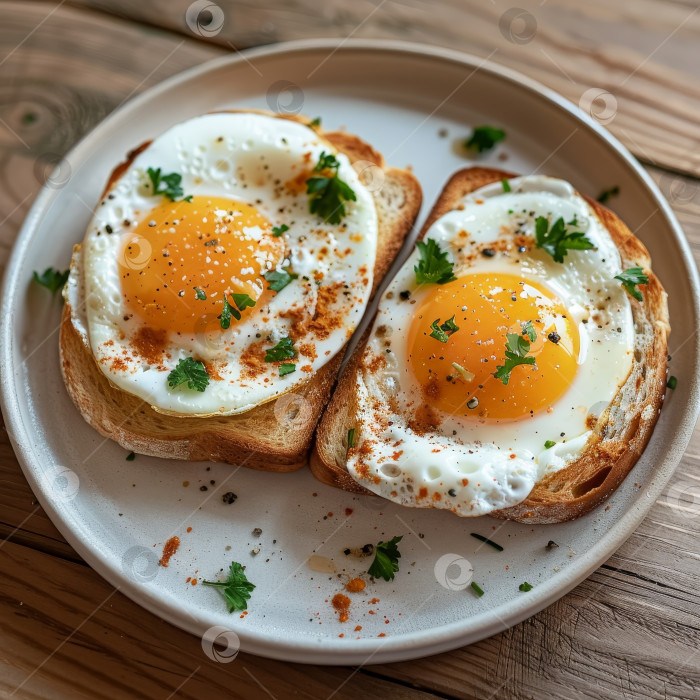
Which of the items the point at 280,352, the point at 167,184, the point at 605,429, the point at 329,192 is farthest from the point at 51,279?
the point at 605,429

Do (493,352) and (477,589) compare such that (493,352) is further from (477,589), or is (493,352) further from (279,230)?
(279,230)

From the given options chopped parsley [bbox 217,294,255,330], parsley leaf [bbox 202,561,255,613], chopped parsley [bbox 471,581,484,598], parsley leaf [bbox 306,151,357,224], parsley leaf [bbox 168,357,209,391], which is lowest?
parsley leaf [bbox 202,561,255,613]

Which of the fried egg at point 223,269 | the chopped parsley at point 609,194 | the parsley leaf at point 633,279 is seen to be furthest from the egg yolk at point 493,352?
the chopped parsley at point 609,194

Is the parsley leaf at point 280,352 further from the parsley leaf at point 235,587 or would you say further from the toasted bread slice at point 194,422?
the parsley leaf at point 235,587

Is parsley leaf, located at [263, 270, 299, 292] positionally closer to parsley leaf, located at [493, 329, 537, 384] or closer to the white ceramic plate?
the white ceramic plate

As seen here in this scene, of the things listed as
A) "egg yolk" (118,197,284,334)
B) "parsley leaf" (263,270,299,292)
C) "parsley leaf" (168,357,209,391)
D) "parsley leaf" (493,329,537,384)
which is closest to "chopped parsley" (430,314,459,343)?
"parsley leaf" (493,329,537,384)

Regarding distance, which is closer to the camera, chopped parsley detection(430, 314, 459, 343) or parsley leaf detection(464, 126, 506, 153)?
chopped parsley detection(430, 314, 459, 343)
